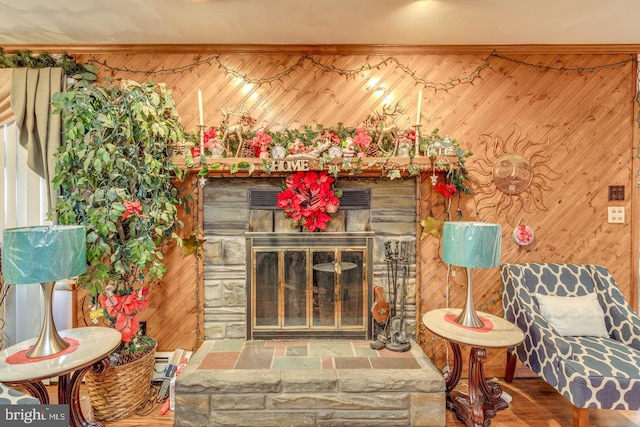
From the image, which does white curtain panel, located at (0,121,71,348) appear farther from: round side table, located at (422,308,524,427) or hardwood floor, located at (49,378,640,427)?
round side table, located at (422,308,524,427)

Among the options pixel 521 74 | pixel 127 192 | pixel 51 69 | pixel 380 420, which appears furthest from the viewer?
pixel 521 74

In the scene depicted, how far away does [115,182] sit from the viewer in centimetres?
221

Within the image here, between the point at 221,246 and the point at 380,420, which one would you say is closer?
the point at 380,420

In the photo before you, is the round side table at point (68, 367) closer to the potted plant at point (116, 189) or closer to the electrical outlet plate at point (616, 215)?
the potted plant at point (116, 189)

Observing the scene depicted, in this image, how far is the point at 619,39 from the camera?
2545mm

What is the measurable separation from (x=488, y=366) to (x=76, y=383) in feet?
9.53

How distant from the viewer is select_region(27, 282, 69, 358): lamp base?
1.75m

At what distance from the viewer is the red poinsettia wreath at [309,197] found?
2510 millimetres

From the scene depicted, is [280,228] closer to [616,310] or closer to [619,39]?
[616,310]

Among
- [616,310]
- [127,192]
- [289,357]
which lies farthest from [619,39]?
[127,192]

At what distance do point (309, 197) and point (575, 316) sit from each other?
2.07 meters

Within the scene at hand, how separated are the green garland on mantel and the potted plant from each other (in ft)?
1.60

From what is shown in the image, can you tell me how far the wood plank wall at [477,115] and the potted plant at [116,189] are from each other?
0.41 m

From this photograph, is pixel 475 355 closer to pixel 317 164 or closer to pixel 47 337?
pixel 317 164
